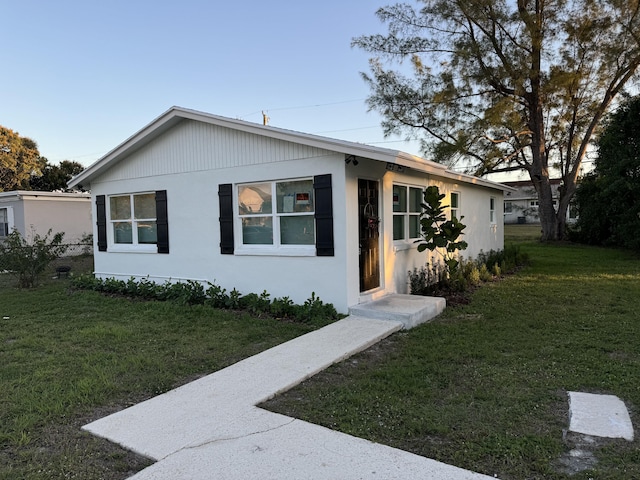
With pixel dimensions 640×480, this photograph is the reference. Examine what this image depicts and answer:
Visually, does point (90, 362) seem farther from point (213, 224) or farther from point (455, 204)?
point (455, 204)

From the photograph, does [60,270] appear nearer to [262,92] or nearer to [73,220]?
[73,220]

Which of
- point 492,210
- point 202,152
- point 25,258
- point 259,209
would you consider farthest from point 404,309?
point 492,210

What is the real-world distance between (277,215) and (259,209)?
46cm

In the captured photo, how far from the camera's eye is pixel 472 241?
39.4 feet

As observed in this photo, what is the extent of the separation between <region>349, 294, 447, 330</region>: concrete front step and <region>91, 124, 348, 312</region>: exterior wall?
0.35 meters

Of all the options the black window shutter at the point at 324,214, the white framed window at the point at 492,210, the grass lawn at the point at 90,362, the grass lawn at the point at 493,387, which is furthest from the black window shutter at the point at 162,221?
the white framed window at the point at 492,210

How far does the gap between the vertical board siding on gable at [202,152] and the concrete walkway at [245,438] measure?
3731mm

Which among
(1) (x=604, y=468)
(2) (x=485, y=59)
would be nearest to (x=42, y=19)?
(1) (x=604, y=468)

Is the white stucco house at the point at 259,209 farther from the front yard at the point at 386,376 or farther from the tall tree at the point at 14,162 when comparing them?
the tall tree at the point at 14,162

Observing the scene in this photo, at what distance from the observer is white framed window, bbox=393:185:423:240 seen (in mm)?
8117

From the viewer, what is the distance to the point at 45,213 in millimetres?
17000

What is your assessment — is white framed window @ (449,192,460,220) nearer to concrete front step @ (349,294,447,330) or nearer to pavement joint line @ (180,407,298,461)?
concrete front step @ (349,294,447,330)

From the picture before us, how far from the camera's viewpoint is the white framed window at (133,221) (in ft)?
30.7

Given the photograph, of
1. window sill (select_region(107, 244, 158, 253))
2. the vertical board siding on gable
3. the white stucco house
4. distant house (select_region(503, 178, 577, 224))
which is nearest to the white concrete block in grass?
the white stucco house
